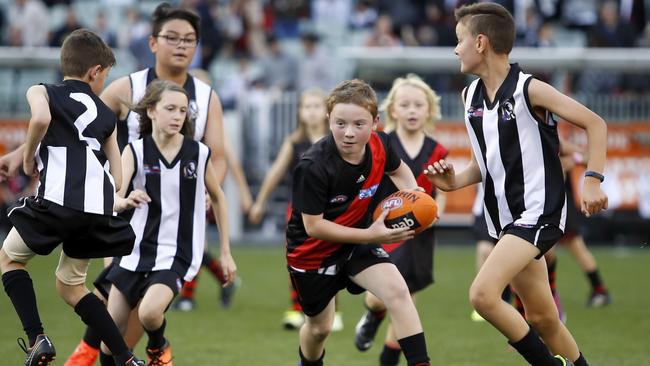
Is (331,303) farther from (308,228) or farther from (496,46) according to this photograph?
(496,46)

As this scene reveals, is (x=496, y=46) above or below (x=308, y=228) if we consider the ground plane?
above

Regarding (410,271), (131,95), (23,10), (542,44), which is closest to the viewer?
(131,95)

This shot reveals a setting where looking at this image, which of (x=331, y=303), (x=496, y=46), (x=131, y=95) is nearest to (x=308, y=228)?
(x=331, y=303)

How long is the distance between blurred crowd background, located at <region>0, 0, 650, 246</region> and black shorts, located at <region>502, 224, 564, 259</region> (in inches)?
377

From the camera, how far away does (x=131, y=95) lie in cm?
652

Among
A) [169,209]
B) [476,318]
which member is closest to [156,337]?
[169,209]

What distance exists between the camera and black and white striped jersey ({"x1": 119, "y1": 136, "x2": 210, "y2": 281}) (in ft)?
19.3

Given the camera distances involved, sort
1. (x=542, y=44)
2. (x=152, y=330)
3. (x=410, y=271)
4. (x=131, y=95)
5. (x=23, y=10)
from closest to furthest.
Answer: (x=152, y=330) < (x=131, y=95) < (x=410, y=271) < (x=542, y=44) < (x=23, y=10)

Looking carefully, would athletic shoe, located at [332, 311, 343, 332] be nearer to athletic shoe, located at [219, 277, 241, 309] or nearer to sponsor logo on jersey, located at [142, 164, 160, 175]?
athletic shoe, located at [219, 277, 241, 309]

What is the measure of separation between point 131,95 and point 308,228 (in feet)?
5.95

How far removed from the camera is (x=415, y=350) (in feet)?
17.0

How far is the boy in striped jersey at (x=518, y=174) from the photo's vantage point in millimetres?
5137

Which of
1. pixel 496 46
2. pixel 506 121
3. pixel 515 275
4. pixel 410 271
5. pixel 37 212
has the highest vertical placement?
pixel 496 46

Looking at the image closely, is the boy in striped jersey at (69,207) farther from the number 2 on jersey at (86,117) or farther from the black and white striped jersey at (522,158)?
the black and white striped jersey at (522,158)
